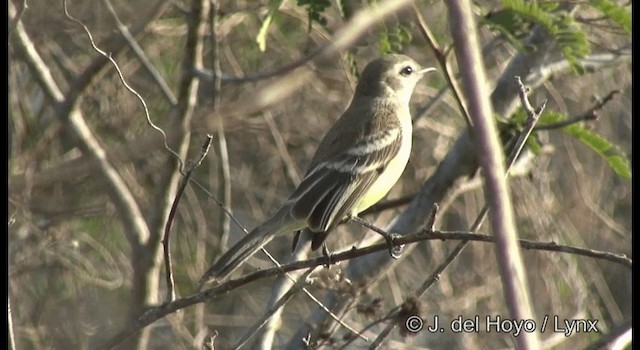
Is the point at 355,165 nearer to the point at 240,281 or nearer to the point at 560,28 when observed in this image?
the point at 560,28

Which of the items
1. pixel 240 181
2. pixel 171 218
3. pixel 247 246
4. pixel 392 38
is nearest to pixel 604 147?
pixel 392 38

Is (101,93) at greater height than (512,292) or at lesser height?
lesser

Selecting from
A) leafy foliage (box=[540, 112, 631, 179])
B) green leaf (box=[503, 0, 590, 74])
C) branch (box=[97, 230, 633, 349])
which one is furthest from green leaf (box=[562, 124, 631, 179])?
branch (box=[97, 230, 633, 349])

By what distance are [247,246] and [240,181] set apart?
3.62 meters

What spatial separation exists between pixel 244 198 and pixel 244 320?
1010mm

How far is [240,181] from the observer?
26.0 ft

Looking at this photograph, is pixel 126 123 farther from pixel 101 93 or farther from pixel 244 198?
pixel 244 198

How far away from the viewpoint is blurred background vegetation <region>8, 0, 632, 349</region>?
22.5ft

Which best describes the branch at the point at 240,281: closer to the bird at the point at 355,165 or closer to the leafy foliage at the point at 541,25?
the bird at the point at 355,165

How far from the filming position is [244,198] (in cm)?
797

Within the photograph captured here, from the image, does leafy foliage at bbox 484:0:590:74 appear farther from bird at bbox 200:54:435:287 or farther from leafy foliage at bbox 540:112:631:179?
bird at bbox 200:54:435:287

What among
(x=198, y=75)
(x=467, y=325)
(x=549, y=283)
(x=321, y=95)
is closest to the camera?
(x=198, y=75)

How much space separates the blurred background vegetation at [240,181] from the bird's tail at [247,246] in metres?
1.66
